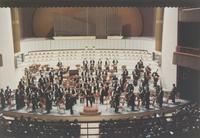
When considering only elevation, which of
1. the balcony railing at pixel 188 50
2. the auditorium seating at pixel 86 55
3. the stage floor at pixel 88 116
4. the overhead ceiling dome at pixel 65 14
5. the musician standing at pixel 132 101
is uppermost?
the overhead ceiling dome at pixel 65 14

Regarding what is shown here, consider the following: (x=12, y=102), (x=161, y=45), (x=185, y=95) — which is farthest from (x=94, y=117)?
(x=161, y=45)

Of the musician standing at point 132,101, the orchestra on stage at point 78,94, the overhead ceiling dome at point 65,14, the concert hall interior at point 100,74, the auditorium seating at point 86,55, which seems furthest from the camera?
the overhead ceiling dome at point 65,14

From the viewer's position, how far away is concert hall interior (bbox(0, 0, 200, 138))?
993 cm

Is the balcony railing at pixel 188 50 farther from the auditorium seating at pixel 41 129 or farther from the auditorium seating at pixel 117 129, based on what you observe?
the auditorium seating at pixel 41 129

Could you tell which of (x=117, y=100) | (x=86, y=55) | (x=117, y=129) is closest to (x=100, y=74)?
(x=117, y=100)

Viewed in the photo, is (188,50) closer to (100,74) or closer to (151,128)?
(100,74)

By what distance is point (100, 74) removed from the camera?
52.0ft

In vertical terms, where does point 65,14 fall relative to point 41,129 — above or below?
above

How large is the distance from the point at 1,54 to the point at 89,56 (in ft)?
20.6

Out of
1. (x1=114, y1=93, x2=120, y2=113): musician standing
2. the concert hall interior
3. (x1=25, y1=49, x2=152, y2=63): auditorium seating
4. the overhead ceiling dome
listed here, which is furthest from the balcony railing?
the overhead ceiling dome

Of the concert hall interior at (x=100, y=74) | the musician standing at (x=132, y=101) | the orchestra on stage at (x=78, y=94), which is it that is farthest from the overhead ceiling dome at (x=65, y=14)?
the musician standing at (x=132, y=101)

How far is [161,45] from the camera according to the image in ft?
61.1

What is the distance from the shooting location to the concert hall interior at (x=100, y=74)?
993 centimetres

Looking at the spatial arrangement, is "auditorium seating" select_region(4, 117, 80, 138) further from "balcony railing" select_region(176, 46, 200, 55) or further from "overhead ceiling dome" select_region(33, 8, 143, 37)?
"overhead ceiling dome" select_region(33, 8, 143, 37)
